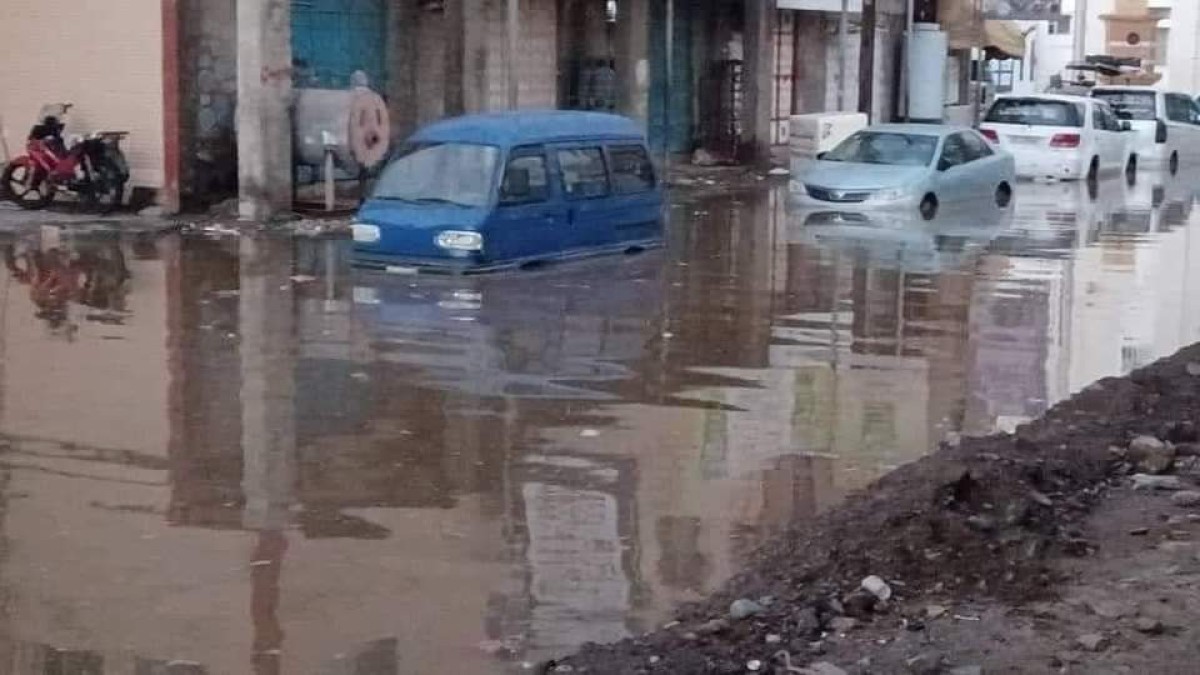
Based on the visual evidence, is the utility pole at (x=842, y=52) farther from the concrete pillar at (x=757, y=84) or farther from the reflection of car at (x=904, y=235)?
the reflection of car at (x=904, y=235)

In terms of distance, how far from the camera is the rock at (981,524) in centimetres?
832

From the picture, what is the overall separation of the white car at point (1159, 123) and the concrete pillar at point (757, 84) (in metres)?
7.07

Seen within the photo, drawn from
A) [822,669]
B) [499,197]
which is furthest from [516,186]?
[822,669]

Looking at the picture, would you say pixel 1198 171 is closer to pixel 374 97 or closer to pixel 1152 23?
pixel 374 97

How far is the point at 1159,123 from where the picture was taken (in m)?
38.9

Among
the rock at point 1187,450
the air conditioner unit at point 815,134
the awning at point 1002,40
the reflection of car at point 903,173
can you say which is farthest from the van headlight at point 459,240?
the awning at point 1002,40

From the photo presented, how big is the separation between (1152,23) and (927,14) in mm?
24991

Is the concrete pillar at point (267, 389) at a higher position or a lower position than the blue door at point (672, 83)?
lower

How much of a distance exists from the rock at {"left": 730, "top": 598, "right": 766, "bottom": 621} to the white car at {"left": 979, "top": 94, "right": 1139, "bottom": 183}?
89.0 ft

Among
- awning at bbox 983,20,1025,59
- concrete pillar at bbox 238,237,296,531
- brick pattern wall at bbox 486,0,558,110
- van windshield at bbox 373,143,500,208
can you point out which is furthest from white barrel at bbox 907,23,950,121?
concrete pillar at bbox 238,237,296,531

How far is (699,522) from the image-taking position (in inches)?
366

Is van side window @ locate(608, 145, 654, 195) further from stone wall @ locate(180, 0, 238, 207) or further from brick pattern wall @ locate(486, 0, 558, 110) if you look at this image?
brick pattern wall @ locate(486, 0, 558, 110)

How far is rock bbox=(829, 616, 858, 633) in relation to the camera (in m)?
7.08

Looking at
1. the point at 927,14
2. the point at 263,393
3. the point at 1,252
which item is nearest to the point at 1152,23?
the point at 927,14
